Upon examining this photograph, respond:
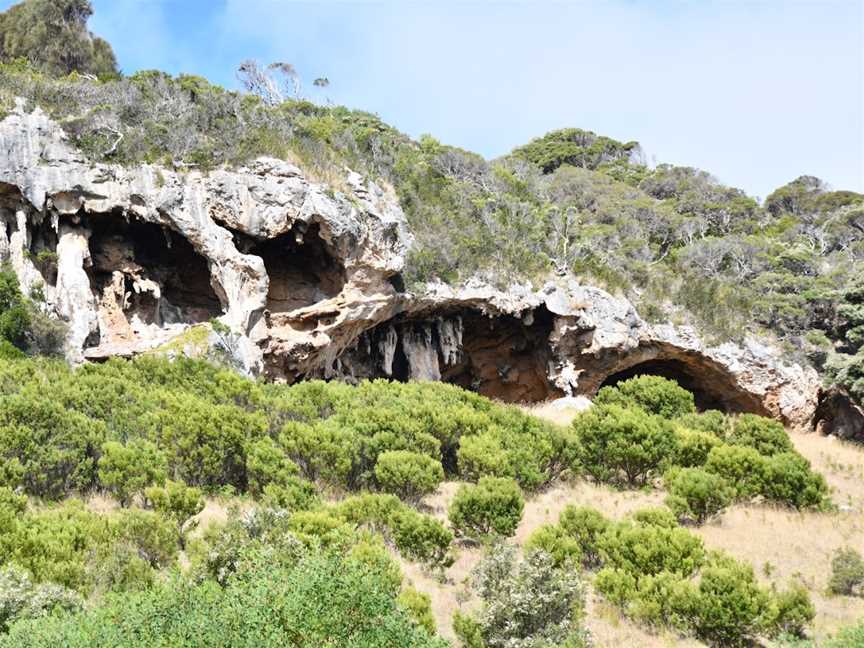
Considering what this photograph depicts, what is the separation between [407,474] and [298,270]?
14.1 metres

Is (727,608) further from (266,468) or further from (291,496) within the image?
(266,468)

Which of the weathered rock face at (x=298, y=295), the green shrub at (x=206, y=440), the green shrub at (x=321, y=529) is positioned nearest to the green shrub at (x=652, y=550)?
the green shrub at (x=321, y=529)

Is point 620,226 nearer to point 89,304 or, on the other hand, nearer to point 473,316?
point 473,316

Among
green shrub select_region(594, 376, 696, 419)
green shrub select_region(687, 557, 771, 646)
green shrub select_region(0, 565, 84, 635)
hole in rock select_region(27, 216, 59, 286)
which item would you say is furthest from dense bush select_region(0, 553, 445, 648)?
hole in rock select_region(27, 216, 59, 286)

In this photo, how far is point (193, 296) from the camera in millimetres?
27766

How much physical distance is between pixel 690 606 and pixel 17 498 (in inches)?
405

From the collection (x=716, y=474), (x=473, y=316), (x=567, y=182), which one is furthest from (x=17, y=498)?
(x=567, y=182)

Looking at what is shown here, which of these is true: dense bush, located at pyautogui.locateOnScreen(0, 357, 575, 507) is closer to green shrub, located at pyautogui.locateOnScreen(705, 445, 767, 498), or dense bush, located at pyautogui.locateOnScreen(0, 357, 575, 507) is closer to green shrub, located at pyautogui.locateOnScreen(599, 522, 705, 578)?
green shrub, located at pyautogui.locateOnScreen(705, 445, 767, 498)

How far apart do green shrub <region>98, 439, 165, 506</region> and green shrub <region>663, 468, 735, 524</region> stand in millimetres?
10351

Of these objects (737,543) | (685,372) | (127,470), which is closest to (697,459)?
(737,543)

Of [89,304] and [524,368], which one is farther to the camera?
[524,368]

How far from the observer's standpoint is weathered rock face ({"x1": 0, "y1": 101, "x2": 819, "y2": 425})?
76.5 ft

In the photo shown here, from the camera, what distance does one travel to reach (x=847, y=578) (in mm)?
12680

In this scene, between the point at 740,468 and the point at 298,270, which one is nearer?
the point at 740,468
